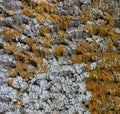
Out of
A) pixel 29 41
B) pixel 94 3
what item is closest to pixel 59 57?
pixel 29 41

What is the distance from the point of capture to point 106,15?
2.36 m

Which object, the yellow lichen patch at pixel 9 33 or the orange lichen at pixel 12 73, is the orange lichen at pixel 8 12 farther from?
the orange lichen at pixel 12 73

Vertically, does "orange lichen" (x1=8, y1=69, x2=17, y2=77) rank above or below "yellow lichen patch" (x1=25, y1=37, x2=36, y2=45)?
below

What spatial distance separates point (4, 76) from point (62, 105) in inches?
13.7

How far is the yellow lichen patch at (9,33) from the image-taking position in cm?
205

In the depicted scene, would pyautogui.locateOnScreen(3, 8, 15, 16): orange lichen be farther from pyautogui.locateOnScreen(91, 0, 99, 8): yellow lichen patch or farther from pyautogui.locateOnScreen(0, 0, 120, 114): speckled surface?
pyautogui.locateOnScreen(91, 0, 99, 8): yellow lichen patch

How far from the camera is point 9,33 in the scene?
2059 mm

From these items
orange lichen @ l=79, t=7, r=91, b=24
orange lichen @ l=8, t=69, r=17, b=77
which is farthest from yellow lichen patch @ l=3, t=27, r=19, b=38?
orange lichen @ l=79, t=7, r=91, b=24

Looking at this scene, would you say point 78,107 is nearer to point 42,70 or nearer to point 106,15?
point 42,70

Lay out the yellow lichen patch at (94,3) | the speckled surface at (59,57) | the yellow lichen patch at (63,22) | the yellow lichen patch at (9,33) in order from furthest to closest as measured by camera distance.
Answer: the yellow lichen patch at (94,3), the yellow lichen patch at (63,22), the yellow lichen patch at (9,33), the speckled surface at (59,57)

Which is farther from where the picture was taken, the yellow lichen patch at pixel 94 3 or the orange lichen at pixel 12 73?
the yellow lichen patch at pixel 94 3

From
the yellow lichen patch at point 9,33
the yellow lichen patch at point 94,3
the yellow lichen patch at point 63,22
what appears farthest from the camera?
the yellow lichen patch at point 94,3

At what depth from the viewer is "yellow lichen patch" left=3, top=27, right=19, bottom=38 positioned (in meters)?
2.05

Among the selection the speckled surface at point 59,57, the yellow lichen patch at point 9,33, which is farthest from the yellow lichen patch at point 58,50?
the yellow lichen patch at point 9,33
